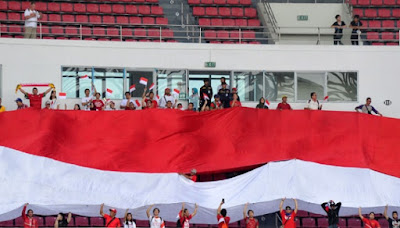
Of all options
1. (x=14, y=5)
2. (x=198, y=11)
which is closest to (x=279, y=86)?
(x=198, y=11)

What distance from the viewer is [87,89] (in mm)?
30328

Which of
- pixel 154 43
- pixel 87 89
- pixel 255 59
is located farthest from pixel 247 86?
pixel 87 89

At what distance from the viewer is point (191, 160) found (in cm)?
2758

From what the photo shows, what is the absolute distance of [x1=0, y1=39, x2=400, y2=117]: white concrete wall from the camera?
30750 mm

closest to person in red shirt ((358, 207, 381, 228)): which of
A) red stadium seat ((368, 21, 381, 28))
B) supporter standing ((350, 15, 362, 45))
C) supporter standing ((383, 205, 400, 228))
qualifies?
supporter standing ((383, 205, 400, 228))

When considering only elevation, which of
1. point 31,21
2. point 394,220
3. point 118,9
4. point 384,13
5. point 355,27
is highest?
point 118,9

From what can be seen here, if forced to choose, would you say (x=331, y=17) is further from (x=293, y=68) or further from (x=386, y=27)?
(x=293, y=68)

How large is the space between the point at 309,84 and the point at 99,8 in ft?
27.1

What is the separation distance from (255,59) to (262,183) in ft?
22.1

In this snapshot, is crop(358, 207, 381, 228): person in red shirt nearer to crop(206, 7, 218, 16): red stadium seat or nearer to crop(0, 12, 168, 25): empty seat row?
crop(0, 12, 168, 25): empty seat row

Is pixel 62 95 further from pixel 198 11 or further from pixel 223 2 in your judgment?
pixel 223 2

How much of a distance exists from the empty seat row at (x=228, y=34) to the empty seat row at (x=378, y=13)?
15.1ft

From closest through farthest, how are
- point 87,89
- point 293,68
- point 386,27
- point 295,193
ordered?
point 295,193 < point 87,89 < point 293,68 < point 386,27

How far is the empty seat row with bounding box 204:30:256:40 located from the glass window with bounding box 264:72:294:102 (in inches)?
76.6
